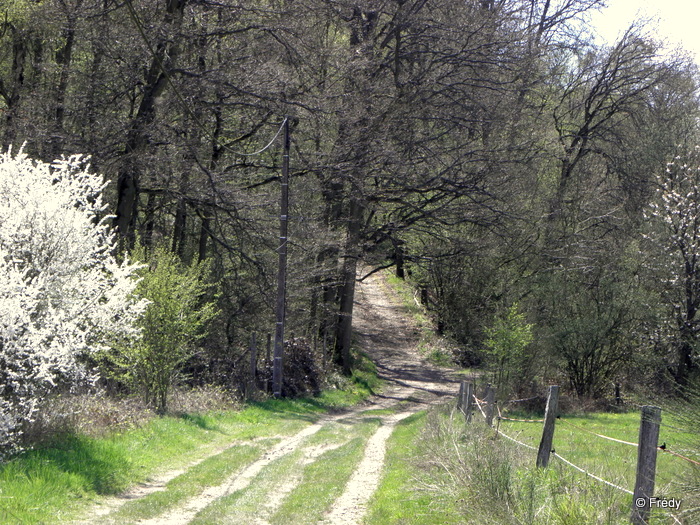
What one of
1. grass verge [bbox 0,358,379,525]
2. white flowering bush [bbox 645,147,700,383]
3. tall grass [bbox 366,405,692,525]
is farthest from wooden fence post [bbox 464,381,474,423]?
white flowering bush [bbox 645,147,700,383]

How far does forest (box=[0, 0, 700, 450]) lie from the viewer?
17.7 metres

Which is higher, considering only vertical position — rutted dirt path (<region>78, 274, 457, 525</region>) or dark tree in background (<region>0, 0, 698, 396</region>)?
dark tree in background (<region>0, 0, 698, 396</region>)

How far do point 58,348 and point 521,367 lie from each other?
15.1 metres

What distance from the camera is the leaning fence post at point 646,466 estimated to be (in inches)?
226

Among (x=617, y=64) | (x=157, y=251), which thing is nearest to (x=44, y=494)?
(x=157, y=251)

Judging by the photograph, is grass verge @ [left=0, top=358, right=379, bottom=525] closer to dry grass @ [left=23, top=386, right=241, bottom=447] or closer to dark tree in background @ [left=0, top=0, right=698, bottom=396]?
dry grass @ [left=23, top=386, right=241, bottom=447]

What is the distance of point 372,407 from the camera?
2347 cm

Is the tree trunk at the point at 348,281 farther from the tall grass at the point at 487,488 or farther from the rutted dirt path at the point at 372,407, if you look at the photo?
the tall grass at the point at 487,488

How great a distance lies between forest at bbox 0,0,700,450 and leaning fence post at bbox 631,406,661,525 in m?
7.08

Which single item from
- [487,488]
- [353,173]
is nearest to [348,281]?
[353,173]

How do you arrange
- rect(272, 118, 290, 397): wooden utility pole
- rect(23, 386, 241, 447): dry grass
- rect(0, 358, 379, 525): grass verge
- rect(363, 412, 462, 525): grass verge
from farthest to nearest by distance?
1. rect(272, 118, 290, 397): wooden utility pole
2. rect(23, 386, 241, 447): dry grass
3. rect(0, 358, 379, 525): grass verge
4. rect(363, 412, 462, 525): grass verge

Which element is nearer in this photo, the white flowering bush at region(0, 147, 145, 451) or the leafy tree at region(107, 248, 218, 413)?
the white flowering bush at region(0, 147, 145, 451)

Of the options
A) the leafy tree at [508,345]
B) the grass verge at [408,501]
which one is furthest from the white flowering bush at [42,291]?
the leafy tree at [508,345]

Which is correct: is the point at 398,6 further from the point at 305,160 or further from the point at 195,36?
the point at 195,36
